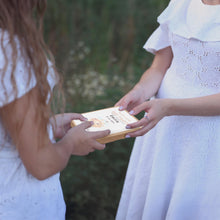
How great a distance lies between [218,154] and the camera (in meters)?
1.54

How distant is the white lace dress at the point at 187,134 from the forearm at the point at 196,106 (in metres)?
0.06

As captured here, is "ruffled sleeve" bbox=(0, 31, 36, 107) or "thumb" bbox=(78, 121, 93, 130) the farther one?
"thumb" bbox=(78, 121, 93, 130)

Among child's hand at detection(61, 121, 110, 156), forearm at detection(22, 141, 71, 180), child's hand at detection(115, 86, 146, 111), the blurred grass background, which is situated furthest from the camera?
the blurred grass background

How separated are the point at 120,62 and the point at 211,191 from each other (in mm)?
2831

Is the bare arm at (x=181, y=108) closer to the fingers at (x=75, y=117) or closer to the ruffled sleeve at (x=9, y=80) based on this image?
the fingers at (x=75, y=117)

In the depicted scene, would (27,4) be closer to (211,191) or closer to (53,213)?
(53,213)

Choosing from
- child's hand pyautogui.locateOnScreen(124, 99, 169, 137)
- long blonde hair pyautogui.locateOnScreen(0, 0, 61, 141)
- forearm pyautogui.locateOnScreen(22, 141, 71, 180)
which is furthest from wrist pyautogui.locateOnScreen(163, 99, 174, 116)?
long blonde hair pyautogui.locateOnScreen(0, 0, 61, 141)

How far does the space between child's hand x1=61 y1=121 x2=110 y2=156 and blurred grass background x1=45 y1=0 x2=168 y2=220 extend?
1248 mm

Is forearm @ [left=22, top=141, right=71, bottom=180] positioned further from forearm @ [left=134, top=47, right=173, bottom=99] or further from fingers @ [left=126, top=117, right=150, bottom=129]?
forearm @ [left=134, top=47, right=173, bottom=99]

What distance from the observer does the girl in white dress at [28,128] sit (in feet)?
3.15

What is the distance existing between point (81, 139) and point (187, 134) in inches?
23.9

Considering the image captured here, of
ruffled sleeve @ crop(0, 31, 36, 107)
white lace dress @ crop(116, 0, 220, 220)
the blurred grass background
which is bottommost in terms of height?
the blurred grass background

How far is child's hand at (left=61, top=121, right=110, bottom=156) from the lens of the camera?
122 cm

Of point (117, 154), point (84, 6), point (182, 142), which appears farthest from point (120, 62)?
point (182, 142)
